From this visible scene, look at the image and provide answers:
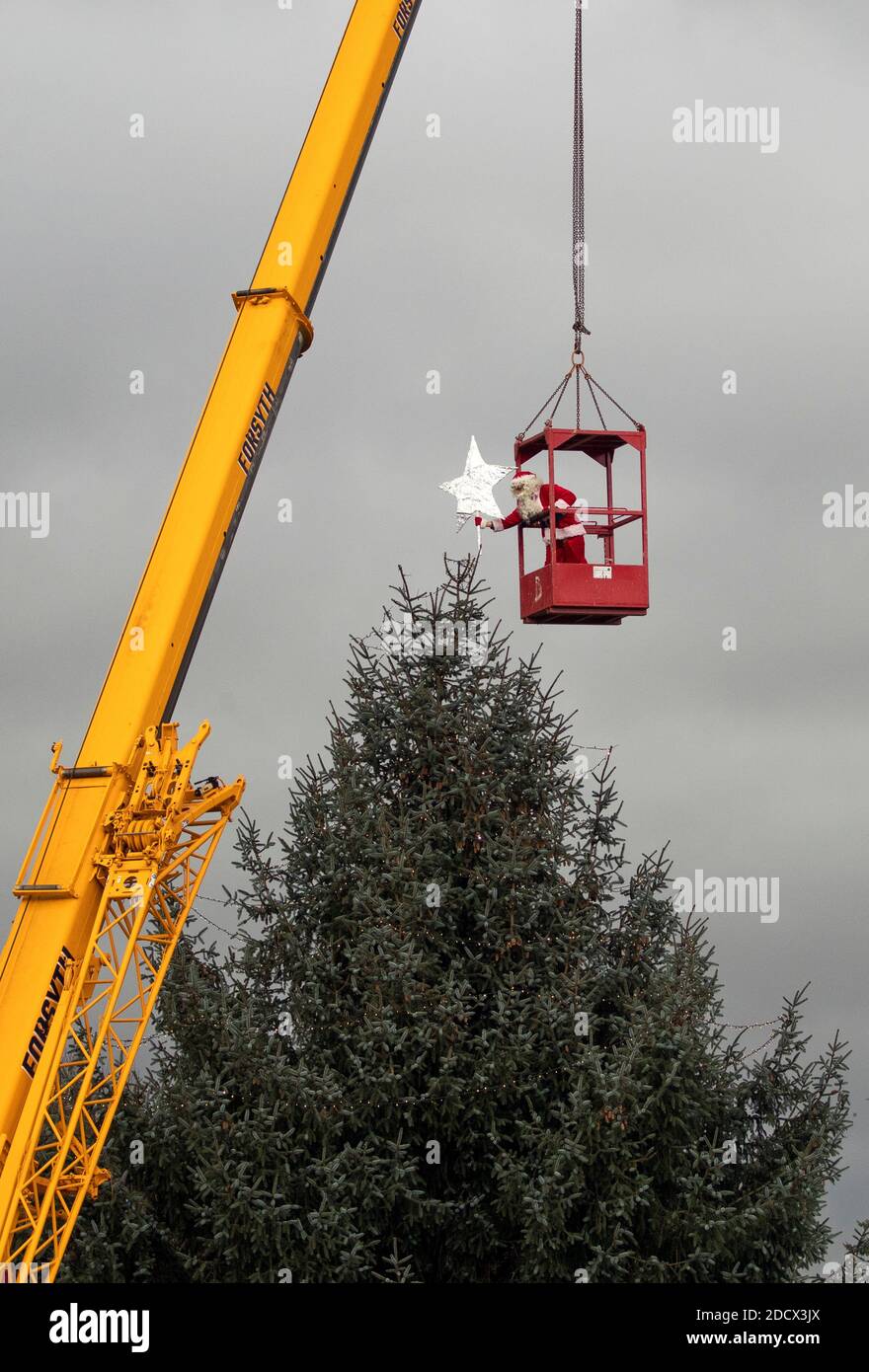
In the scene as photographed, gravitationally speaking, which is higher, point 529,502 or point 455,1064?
point 529,502

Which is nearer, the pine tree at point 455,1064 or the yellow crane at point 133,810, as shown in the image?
the yellow crane at point 133,810

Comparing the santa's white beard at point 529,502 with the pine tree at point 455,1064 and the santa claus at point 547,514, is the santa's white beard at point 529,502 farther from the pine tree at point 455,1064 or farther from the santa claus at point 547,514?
the pine tree at point 455,1064

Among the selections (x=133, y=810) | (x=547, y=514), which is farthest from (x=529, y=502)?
(x=133, y=810)

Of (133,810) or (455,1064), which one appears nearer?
(133,810)

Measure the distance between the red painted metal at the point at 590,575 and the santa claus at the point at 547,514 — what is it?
6.9 inches

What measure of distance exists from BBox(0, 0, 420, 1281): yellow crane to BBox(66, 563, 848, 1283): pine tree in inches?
92.3

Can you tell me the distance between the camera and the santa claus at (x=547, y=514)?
1520 centimetres

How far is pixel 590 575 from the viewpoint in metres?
15.0

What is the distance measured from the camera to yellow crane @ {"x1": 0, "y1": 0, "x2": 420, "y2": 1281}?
44.2 ft

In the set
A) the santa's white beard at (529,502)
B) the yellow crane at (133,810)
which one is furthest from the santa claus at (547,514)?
the yellow crane at (133,810)

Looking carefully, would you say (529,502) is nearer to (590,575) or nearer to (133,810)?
(590,575)

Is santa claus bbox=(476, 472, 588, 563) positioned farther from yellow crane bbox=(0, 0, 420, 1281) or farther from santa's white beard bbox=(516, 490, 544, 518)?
yellow crane bbox=(0, 0, 420, 1281)

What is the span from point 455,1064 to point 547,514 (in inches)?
211
